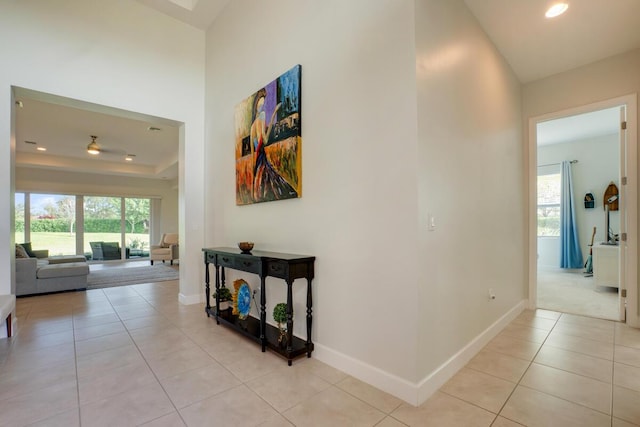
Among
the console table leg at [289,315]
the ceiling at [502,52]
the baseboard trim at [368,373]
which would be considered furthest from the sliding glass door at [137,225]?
the baseboard trim at [368,373]

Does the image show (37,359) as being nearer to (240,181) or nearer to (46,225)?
(240,181)

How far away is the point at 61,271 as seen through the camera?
4.95 metres

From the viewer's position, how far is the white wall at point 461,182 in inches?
76.4

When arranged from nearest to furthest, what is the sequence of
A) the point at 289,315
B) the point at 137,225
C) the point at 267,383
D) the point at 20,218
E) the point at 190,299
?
the point at 267,383
the point at 289,315
the point at 190,299
the point at 20,218
the point at 137,225

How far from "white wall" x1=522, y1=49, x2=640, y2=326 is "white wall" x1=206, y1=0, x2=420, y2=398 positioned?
117 inches

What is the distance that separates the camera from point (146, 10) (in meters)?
3.92

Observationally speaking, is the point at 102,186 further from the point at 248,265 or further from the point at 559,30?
the point at 559,30

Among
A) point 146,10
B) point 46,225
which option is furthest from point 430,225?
point 46,225

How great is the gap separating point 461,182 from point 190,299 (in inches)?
147

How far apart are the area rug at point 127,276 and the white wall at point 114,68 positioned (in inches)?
96.3

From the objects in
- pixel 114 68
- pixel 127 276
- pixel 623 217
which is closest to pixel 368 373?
pixel 623 217

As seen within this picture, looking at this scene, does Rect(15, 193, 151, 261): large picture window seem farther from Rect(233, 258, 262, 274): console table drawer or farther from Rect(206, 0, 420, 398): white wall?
Rect(206, 0, 420, 398): white wall

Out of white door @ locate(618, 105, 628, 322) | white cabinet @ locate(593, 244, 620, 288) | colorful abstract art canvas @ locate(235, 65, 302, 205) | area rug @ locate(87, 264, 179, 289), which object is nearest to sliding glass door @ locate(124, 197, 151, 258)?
area rug @ locate(87, 264, 179, 289)

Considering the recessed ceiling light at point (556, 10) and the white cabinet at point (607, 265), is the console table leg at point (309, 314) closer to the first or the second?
the recessed ceiling light at point (556, 10)
